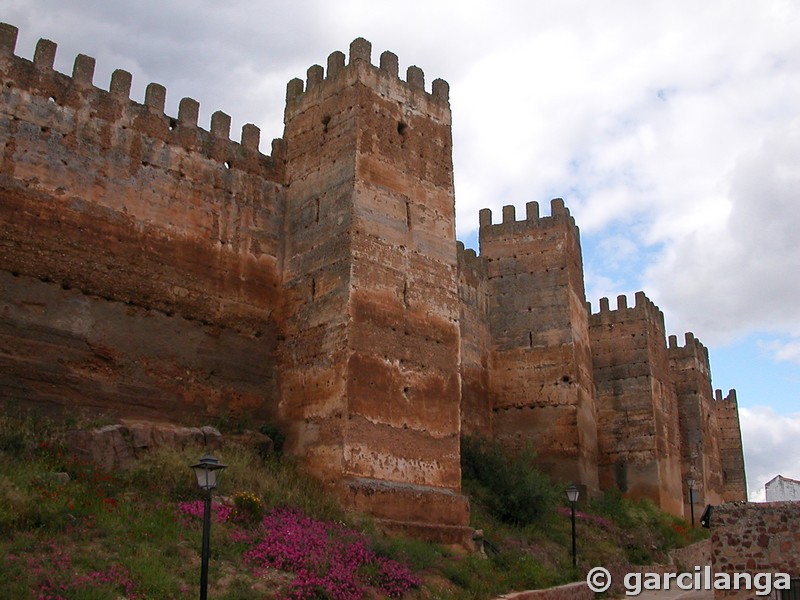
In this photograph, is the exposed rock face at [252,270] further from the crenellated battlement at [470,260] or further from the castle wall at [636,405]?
the castle wall at [636,405]

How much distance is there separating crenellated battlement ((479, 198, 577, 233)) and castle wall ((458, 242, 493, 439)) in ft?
4.86

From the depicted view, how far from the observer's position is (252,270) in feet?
53.0

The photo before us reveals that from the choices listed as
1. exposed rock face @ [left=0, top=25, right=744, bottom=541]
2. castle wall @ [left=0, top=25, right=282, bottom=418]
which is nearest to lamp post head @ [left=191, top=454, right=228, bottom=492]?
exposed rock face @ [left=0, top=25, right=744, bottom=541]

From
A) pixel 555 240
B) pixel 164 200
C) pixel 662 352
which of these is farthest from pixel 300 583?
pixel 662 352

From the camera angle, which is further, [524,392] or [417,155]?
[524,392]

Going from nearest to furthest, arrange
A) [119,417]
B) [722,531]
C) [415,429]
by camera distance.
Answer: [722,531]
[119,417]
[415,429]

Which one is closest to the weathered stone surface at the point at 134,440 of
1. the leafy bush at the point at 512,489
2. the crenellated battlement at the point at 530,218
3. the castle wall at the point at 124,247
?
the castle wall at the point at 124,247

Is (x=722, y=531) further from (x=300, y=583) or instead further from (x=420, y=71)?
(x=420, y=71)

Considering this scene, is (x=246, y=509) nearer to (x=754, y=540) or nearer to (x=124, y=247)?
(x=124, y=247)

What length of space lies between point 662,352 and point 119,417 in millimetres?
18414

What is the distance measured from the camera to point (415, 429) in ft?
49.8

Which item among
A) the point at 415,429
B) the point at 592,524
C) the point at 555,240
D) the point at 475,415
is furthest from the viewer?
the point at 555,240

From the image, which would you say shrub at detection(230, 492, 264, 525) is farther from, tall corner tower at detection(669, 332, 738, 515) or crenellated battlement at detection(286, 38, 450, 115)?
tall corner tower at detection(669, 332, 738, 515)

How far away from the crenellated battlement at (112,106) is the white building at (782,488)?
31.9 meters
